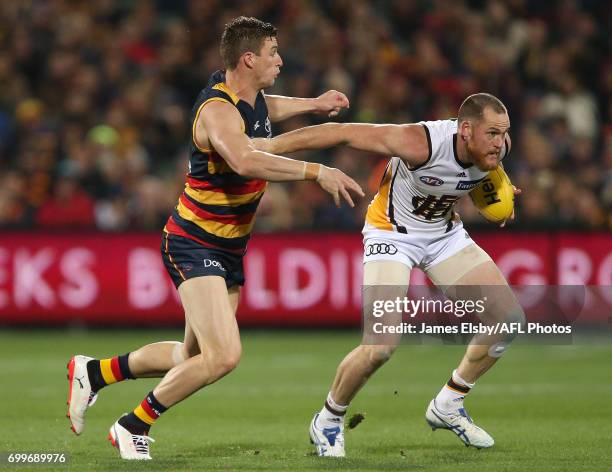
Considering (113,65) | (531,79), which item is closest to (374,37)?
(531,79)

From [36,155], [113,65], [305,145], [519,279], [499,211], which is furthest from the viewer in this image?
[113,65]

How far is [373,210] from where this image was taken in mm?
8273

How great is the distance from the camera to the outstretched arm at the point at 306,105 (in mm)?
8102

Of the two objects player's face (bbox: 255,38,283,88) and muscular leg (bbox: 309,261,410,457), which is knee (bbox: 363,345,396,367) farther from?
player's face (bbox: 255,38,283,88)

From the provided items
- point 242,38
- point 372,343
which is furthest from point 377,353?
point 242,38

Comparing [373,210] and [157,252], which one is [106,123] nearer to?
[157,252]

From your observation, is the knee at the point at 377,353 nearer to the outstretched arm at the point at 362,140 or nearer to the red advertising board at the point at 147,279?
the outstretched arm at the point at 362,140

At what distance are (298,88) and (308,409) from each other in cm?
749

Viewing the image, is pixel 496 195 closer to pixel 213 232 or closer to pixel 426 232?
pixel 426 232

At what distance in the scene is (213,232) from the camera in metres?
7.58

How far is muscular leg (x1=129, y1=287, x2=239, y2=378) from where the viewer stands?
783 cm

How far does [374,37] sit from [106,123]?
421 centimetres

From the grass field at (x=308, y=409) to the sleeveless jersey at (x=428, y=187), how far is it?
1.48 meters

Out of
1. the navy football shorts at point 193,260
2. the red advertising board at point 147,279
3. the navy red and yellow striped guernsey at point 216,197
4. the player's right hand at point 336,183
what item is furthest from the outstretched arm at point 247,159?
the red advertising board at point 147,279
